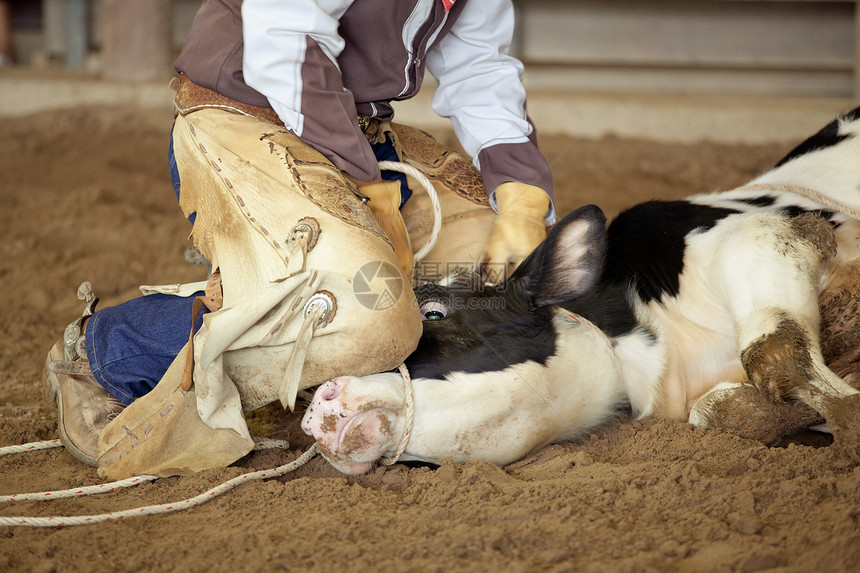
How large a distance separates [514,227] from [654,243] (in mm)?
402

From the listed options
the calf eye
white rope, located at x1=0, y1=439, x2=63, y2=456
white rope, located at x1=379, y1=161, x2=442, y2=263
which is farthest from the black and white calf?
white rope, located at x1=0, y1=439, x2=63, y2=456

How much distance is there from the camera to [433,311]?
187 cm

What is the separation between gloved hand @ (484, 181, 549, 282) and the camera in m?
2.10

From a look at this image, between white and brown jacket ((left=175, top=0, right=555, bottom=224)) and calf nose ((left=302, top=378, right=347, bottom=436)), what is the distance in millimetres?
614

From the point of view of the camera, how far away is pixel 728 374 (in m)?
1.97

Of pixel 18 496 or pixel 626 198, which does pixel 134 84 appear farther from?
pixel 18 496

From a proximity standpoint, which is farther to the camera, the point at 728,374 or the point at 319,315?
the point at 728,374

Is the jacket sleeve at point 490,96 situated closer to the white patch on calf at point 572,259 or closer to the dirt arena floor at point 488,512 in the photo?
the white patch on calf at point 572,259

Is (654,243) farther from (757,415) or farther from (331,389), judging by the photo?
(331,389)

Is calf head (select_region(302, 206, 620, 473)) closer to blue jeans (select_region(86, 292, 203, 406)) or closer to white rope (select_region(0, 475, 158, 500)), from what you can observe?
white rope (select_region(0, 475, 158, 500))

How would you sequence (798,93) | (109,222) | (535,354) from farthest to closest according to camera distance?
(798,93) < (109,222) < (535,354)

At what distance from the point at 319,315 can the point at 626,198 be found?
310 centimetres

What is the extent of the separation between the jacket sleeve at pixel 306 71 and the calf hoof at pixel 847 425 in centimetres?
124

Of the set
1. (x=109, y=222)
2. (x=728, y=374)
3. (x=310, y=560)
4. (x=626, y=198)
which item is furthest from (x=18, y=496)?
(x=626, y=198)
